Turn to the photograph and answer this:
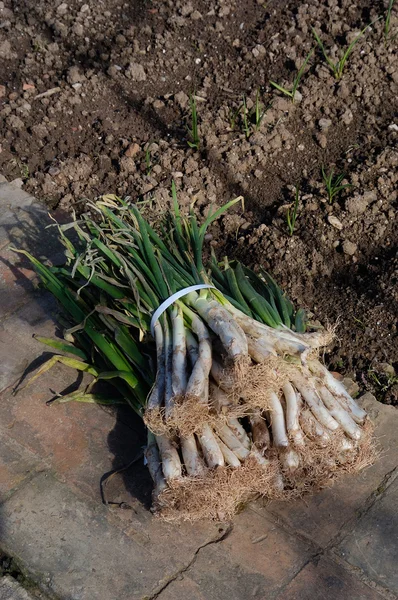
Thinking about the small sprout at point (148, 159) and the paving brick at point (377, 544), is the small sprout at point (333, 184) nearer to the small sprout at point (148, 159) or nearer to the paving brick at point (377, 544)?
the small sprout at point (148, 159)

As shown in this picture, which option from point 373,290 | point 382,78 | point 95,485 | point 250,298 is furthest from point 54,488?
point 382,78

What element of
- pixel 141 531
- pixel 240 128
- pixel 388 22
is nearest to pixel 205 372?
pixel 141 531

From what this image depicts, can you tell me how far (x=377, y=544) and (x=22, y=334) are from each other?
1755 mm

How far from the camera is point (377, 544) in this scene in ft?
8.84

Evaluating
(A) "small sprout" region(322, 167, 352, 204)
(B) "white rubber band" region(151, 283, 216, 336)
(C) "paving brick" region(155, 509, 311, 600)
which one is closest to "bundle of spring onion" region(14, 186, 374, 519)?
(B) "white rubber band" region(151, 283, 216, 336)

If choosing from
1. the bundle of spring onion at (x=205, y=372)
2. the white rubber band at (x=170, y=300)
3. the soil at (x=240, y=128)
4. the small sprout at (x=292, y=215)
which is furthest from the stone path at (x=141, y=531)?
the small sprout at (x=292, y=215)

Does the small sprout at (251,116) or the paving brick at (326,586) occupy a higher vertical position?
the small sprout at (251,116)

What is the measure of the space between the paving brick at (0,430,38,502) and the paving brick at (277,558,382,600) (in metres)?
1.04

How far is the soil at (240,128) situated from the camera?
12.2ft

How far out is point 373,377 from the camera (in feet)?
10.9

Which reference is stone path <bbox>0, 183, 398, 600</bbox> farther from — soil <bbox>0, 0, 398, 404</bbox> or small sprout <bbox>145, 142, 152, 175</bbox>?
→ small sprout <bbox>145, 142, 152, 175</bbox>

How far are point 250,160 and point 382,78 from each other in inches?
38.5

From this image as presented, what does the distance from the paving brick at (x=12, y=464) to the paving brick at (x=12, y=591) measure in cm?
33

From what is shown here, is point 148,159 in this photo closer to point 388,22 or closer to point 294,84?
point 294,84
